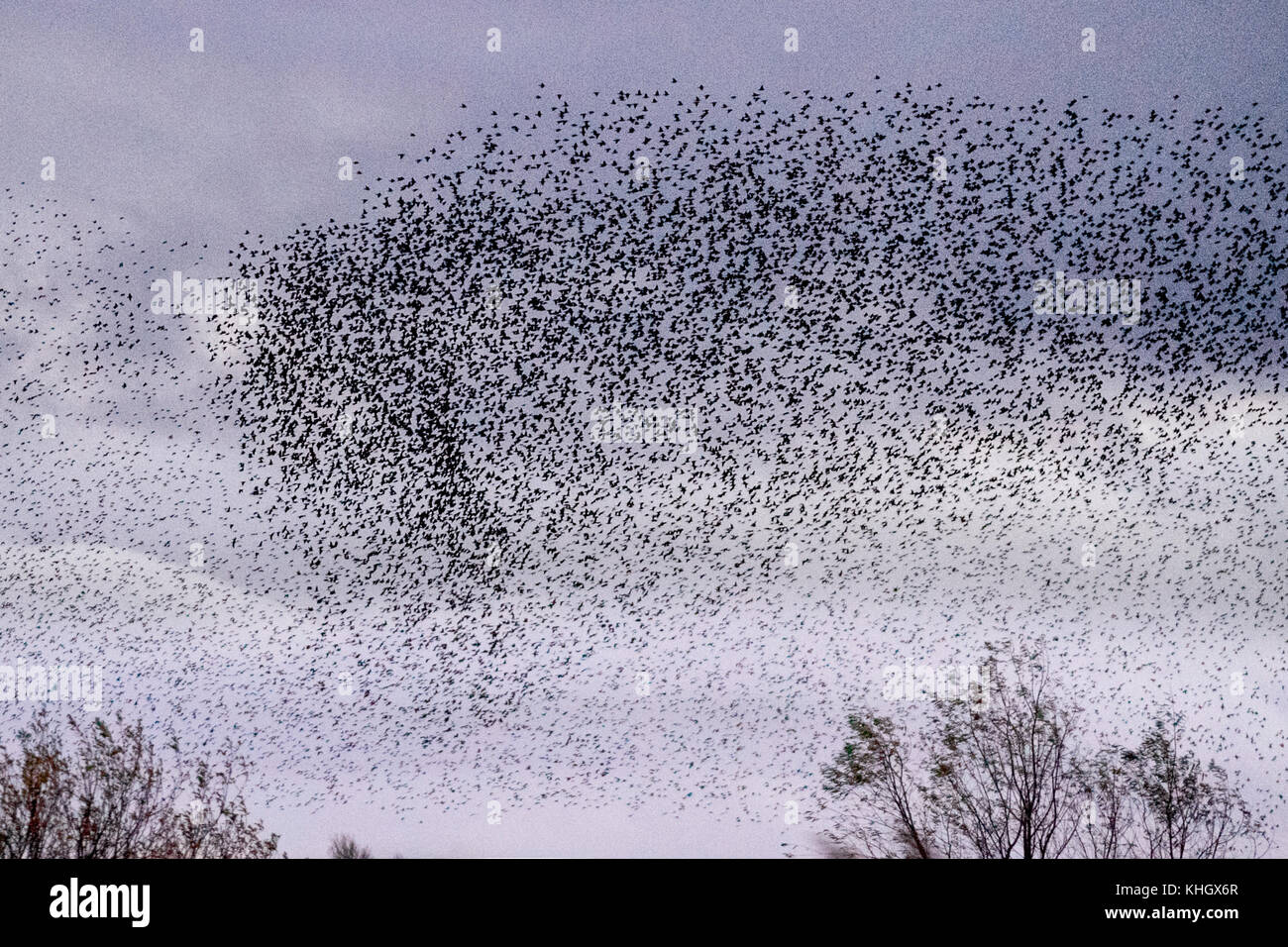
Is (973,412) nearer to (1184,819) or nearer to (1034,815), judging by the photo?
(1034,815)

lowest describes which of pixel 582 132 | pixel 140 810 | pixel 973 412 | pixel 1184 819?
pixel 1184 819

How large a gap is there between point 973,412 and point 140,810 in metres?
15.4

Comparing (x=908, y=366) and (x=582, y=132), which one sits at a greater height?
(x=582, y=132)

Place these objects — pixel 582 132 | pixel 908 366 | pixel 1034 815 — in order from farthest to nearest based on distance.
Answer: pixel 1034 815 < pixel 908 366 < pixel 582 132

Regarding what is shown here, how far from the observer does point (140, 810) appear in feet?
56.7

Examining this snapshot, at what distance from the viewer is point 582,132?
12750mm

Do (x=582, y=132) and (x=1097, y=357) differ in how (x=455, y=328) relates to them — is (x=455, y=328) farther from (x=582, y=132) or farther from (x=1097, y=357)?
(x=1097, y=357)

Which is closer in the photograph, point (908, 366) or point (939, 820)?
point (908, 366)

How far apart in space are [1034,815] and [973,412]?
29.4 ft
